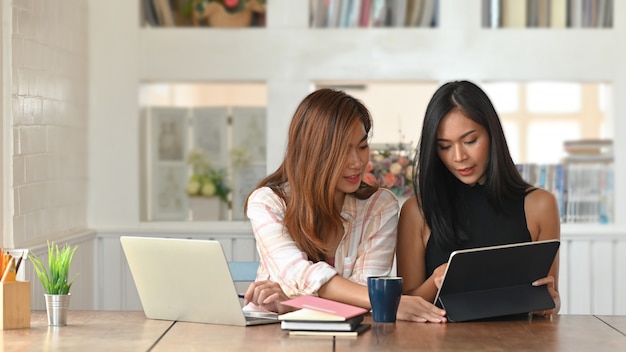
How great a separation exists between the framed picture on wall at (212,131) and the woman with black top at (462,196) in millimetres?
2276

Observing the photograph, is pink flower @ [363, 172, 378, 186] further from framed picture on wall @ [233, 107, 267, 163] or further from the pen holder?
the pen holder

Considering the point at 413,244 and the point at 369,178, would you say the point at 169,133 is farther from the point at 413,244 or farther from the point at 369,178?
the point at 413,244

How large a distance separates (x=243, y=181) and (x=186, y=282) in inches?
101

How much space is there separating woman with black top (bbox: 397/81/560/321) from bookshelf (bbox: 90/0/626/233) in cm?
198

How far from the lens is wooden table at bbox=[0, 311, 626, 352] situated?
2.09m

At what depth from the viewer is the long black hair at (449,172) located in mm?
2676

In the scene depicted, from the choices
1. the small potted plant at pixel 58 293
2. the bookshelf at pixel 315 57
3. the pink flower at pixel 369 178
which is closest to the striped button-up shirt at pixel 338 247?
the small potted plant at pixel 58 293

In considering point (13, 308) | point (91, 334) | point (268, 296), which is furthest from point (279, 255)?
point (13, 308)

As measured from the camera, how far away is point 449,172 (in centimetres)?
281

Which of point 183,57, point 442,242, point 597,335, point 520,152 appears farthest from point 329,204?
point 520,152

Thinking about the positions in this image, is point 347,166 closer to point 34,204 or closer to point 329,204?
point 329,204

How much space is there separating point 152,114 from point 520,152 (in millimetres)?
3401

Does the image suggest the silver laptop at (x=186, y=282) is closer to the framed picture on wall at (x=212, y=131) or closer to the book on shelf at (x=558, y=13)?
the framed picture on wall at (x=212, y=131)

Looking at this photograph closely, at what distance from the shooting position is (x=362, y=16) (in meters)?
4.83
